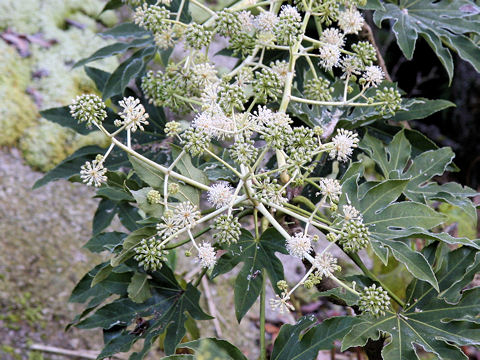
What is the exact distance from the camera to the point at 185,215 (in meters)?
0.82

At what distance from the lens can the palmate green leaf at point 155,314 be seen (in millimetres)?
1072

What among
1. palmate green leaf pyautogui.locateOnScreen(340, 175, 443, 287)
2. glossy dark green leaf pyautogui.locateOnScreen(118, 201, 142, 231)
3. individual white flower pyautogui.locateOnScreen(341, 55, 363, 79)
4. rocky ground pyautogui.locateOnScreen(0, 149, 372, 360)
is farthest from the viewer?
rocky ground pyautogui.locateOnScreen(0, 149, 372, 360)

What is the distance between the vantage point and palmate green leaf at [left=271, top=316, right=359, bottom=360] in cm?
91

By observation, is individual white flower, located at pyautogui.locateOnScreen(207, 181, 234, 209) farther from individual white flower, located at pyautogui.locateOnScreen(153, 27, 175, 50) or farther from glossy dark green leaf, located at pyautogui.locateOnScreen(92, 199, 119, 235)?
glossy dark green leaf, located at pyautogui.locateOnScreen(92, 199, 119, 235)

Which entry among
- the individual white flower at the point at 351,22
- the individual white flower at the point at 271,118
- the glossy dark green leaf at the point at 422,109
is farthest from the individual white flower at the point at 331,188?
the glossy dark green leaf at the point at 422,109

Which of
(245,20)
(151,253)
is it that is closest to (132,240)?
(151,253)

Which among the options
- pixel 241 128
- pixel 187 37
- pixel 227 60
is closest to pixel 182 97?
pixel 187 37

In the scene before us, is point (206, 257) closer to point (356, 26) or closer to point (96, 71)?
point (356, 26)

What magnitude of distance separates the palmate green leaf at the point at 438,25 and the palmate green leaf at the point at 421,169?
200 millimetres

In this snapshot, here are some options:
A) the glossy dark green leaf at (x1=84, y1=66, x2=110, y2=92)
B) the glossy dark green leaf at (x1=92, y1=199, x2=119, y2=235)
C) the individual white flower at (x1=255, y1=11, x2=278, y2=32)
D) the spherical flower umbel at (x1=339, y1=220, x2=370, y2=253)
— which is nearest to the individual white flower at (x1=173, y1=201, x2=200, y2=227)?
the spherical flower umbel at (x1=339, y1=220, x2=370, y2=253)

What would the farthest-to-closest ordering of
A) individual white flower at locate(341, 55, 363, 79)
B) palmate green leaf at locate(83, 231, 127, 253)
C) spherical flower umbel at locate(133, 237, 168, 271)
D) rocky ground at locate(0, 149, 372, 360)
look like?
1. rocky ground at locate(0, 149, 372, 360)
2. palmate green leaf at locate(83, 231, 127, 253)
3. individual white flower at locate(341, 55, 363, 79)
4. spherical flower umbel at locate(133, 237, 168, 271)

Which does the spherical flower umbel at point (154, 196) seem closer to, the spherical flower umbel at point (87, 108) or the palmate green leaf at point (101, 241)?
the spherical flower umbel at point (87, 108)

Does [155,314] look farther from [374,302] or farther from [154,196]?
[374,302]

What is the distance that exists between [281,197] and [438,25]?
29.5 inches
